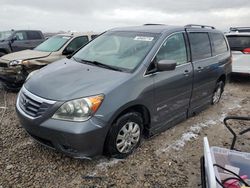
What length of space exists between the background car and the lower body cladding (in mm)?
3513

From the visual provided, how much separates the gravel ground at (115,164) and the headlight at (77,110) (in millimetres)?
749

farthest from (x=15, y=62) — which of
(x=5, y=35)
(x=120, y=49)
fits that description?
(x=5, y=35)

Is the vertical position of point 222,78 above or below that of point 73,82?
below

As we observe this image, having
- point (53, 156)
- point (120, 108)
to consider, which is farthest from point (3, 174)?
point (120, 108)

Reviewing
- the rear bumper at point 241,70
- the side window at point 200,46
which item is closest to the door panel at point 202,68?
the side window at point 200,46

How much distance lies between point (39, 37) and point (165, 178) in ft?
37.0

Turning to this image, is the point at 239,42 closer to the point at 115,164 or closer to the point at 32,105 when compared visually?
the point at 115,164

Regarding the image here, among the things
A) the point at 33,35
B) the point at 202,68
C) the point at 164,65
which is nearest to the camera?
the point at 164,65

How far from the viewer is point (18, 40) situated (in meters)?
11.5

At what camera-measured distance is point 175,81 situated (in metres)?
3.87

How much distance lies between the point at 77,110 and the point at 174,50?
1.96m

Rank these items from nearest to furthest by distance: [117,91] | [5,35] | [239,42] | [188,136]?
[117,91] < [188,136] < [239,42] < [5,35]

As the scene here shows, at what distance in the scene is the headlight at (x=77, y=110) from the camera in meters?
2.82

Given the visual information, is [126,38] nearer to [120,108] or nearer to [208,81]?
[120,108]
